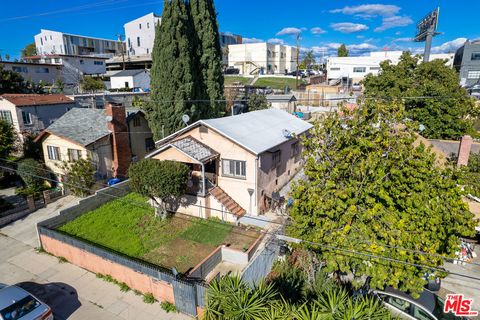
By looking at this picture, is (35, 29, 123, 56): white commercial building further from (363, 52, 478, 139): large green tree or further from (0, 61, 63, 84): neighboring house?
(363, 52, 478, 139): large green tree

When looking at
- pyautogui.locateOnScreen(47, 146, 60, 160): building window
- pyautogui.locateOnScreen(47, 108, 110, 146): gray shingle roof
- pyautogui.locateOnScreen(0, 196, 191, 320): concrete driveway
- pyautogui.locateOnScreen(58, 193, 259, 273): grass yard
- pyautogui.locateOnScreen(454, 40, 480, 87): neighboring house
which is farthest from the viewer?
pyautogui.locateOnScreen(454, 40, 480, 87): neighboring house

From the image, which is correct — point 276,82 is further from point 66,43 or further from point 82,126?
point 66,43

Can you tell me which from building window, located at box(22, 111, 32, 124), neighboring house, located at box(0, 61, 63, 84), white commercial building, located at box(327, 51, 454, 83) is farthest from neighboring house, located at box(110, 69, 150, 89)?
white commercial building, located at box(327, 51, 454, 83)

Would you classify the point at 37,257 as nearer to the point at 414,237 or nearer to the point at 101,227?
the point at 101,227

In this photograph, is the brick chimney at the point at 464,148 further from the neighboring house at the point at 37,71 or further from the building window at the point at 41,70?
the building window at the point at 41,70

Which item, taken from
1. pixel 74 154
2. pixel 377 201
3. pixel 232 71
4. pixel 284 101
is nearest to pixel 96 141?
pixel 74 154

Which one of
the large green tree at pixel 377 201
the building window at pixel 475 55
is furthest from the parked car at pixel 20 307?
the building window at pixel 475 55

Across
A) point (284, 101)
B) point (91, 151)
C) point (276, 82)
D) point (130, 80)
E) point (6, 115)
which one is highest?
point (130, 80)
